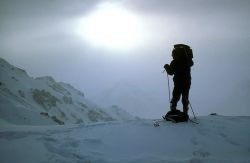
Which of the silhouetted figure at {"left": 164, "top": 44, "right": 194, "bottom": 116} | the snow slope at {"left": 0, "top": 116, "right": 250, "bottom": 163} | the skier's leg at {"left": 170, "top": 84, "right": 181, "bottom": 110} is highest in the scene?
the silhouetted figure at {"left": 164, "top": 44, "right": 194, "bottom": 116}

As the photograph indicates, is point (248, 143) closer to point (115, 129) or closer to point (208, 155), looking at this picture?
point (208, 155)

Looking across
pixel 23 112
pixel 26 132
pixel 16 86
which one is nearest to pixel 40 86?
pixel 16 86

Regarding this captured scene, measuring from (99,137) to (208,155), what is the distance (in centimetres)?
351

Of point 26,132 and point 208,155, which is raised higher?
point 26,132

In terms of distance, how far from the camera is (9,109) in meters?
51.3

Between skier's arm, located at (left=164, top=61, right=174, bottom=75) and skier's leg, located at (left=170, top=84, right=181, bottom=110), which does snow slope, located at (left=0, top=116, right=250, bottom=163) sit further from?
skier's arm, located at (left=164, top=61, right=174, bottom=75)

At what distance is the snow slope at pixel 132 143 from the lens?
8328 millimetres

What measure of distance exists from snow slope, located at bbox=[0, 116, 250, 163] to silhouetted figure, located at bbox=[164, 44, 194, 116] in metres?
1.33

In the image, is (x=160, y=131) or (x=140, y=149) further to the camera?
(x=160, y=131)

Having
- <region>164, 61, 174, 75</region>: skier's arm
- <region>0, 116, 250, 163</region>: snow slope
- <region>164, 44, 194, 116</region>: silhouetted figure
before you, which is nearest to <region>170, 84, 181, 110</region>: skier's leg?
<region>164, 44, 194, 116</region>: silhouetted figure

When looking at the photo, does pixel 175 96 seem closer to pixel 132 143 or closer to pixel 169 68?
pixel 169 68

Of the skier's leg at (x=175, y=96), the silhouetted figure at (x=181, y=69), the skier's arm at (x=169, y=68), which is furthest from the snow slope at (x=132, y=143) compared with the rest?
the skier's arm at (x=169, y=68)

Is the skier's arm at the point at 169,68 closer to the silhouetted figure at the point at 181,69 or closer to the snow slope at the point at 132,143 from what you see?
the silhouetted figure at the point at 181,69

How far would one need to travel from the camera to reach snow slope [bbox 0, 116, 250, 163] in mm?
A: 8328
